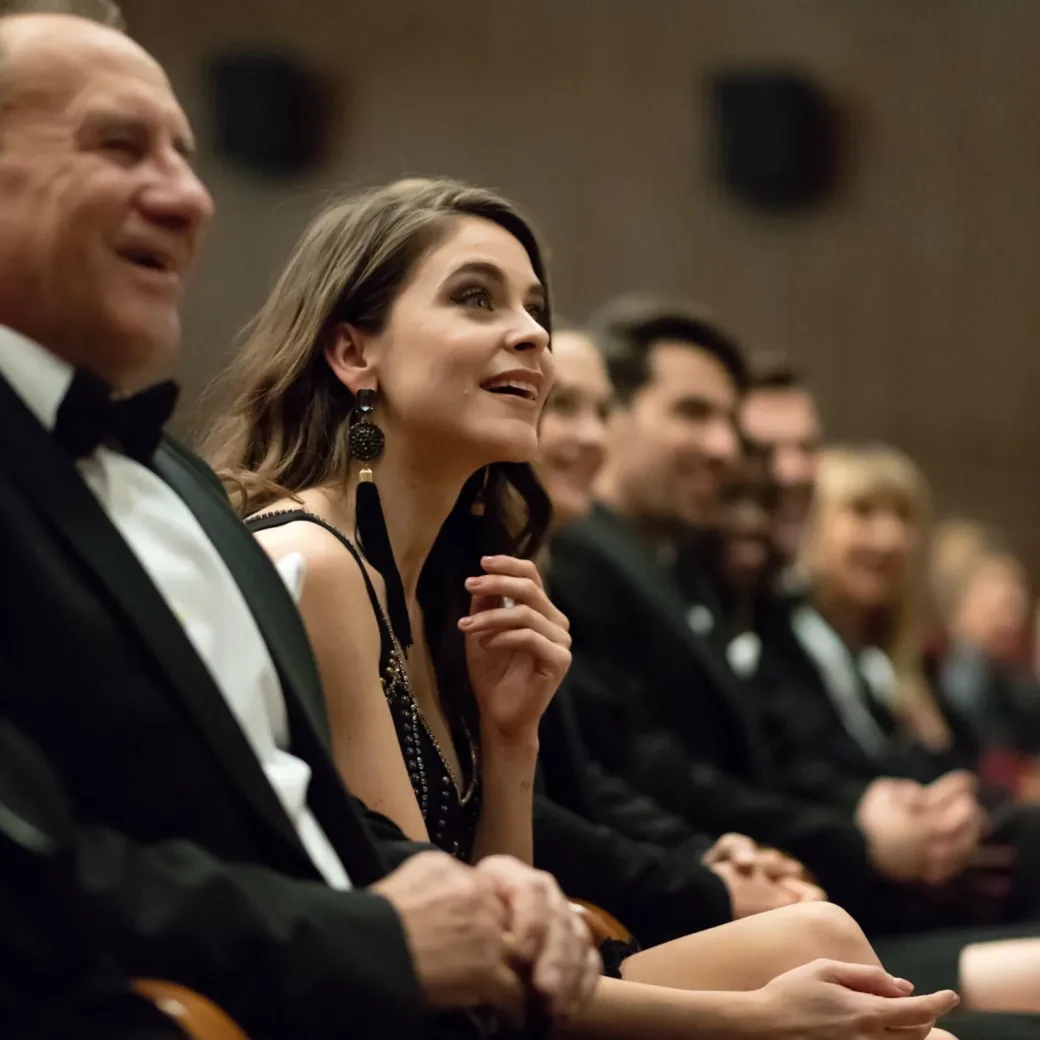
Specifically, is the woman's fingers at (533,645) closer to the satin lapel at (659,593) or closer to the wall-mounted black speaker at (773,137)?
the satin lapel at (659,593)

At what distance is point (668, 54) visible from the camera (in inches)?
294

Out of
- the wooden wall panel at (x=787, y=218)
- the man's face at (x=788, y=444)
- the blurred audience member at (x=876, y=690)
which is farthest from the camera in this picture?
the wooden wall panel at (x=787, y=218)

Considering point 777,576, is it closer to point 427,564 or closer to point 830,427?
point 427,564

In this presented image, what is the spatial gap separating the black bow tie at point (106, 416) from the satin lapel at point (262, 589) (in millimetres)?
63

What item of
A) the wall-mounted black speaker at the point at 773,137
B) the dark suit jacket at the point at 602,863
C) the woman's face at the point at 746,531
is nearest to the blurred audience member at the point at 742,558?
the woman's face at the point at 746,531

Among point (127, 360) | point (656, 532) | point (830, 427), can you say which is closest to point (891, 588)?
point (656, 532)

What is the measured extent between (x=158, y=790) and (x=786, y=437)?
3.28 m

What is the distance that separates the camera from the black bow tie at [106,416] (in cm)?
145

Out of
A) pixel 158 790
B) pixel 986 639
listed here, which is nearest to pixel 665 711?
pixel 158 790

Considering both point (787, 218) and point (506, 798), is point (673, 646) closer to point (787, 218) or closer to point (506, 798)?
point (506, 798)

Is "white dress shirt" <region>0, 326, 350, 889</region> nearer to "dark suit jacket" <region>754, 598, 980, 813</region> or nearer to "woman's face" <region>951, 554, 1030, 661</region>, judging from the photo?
"dark suit jacket" <region>754, 598, 980, 813</region>

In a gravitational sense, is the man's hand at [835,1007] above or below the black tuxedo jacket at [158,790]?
below

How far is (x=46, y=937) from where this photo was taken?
1.29 meters

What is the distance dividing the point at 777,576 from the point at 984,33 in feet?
13.4
